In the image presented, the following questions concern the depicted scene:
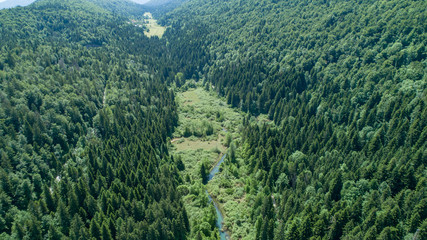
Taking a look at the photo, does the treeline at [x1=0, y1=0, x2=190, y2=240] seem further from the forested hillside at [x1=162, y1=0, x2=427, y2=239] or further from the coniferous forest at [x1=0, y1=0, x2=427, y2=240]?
the forested hillside at [x1=162, y1=0, x2=427, y2=239]

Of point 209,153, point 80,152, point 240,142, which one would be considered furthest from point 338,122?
point 80,152

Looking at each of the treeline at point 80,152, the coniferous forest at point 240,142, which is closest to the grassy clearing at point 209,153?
the coniferous forest at point 240,142

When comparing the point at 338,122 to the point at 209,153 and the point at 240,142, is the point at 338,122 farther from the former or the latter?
the point at 209,153

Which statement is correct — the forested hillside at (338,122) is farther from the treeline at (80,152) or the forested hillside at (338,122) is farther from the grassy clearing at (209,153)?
the treeline at (80,152)

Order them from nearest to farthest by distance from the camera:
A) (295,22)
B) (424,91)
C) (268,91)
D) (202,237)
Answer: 1. (202,237)
2. (424,91)
3. (268,91)
4. (295,22)

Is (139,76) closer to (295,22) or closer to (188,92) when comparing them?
(188,92)

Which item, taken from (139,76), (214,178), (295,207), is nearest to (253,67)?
(139,76)
